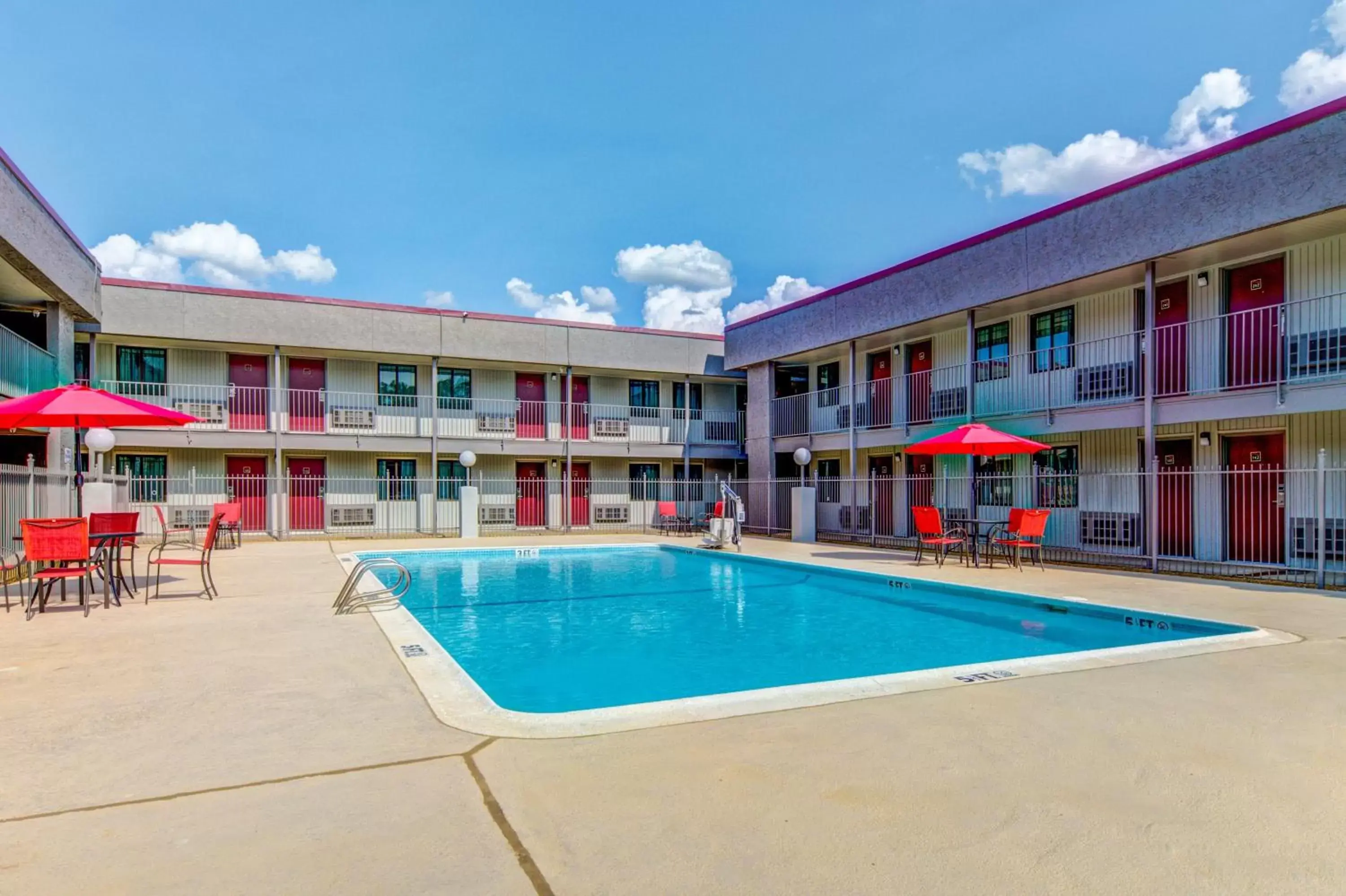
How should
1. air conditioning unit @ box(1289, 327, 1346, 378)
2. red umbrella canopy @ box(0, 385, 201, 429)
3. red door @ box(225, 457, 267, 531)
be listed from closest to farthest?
red umbrella canopy @ box(0, 385, 201, 429) → air conditioning unit @ box(1289, 327, 1346, 378) → red door @ box(225, 457, 267, 531)

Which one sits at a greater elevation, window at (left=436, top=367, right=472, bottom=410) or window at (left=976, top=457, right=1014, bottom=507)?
window at (left=436, top=367, right=472, bottom=410)

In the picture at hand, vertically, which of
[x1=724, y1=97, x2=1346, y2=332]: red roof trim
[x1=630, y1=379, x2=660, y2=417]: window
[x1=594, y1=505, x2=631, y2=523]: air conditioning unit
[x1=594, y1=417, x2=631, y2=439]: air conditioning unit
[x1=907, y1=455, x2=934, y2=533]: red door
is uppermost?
[x1=724, y1=97, x2=1346, y2=332]: red roof trim

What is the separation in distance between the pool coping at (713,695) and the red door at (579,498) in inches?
697

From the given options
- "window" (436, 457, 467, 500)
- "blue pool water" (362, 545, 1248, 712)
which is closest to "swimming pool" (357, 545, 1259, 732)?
"blue pool water" (362, 545, 1248, 712)

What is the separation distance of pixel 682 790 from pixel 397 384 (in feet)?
70.2

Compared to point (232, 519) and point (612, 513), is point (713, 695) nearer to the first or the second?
point (232, 519)

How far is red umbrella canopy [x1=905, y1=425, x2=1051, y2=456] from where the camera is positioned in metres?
12.7

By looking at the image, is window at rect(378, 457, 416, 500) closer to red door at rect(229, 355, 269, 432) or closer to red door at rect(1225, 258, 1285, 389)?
red door at rect(229, 355, 269, 432)

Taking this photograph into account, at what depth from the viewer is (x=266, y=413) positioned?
68.7 feet

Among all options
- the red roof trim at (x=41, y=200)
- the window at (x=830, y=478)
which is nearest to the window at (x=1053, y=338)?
the window at (x=830, y=478)

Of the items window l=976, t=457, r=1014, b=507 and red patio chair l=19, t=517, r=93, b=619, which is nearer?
red patio chair l=19, t=517, r=93, b=619

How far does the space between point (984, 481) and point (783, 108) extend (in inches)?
372

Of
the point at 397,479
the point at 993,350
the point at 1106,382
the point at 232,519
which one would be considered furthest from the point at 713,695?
the point at 397,479

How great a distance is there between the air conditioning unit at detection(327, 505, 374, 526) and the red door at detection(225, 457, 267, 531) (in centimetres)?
172
